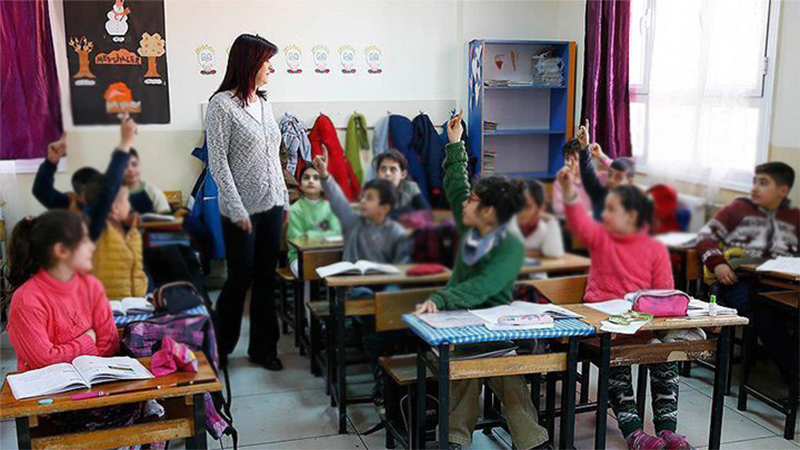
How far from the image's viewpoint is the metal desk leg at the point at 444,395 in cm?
186

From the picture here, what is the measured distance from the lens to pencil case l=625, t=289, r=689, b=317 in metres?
1.93

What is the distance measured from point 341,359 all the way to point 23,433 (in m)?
0.85

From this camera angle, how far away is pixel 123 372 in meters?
1.71

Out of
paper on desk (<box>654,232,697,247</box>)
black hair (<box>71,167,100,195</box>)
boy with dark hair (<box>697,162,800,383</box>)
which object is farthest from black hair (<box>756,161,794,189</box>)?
black hair (<box>71,167,100,195</box>)

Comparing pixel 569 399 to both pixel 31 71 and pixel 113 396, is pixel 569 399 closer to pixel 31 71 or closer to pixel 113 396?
pixel 113 396

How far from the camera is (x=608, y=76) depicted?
6.00 feet

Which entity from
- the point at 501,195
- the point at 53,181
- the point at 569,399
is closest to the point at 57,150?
the point at 53,181

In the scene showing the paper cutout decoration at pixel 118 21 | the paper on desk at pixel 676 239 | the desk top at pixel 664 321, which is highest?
the paper cutout decoration at pixel 118 21

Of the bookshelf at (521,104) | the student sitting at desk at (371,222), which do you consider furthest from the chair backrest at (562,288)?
the student sitting at desk at (371,222)

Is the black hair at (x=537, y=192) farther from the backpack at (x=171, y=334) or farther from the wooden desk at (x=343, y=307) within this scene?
the backpack at (x=171, y=334)

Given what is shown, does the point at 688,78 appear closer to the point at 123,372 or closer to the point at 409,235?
the point at 409,235

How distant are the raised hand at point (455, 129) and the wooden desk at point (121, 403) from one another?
2.58 feet

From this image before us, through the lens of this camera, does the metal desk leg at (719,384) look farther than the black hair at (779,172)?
Yes

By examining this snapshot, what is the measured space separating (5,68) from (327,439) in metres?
1.34
